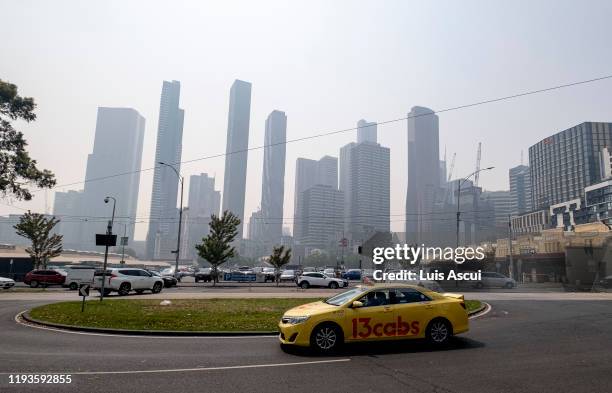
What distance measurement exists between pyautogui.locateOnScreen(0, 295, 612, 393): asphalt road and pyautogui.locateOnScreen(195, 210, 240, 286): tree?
26.8 metres

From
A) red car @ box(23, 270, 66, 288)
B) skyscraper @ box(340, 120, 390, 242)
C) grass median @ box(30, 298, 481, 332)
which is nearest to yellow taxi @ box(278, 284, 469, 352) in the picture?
grass median @ box(30, 298, 481, 332)

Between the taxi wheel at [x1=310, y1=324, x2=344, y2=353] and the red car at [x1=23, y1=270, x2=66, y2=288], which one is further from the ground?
the taxi wheel at [x1=310, y1=324, x2=344, y2=353]

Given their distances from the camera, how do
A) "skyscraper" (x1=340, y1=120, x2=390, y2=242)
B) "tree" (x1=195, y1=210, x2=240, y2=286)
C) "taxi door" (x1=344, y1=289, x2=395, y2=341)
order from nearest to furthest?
"taxi door" (x1=344, y1=289, x2=395, y2=341)
"tree" (x1=195, y1=210, x2=240, y2=286)
"skyscraper" (x1=340, y1=120, x2=390, y2=242)

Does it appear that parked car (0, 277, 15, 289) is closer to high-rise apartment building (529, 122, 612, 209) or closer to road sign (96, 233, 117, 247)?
road sign (96, 233, 117, 247)

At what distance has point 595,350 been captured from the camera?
32.2 ft

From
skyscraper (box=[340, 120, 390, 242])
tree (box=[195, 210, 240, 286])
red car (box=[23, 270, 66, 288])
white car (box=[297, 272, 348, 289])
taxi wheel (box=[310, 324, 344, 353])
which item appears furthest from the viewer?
skyscraper (box=[340, 120, 390, 242])

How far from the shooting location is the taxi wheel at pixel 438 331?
32.4 feet

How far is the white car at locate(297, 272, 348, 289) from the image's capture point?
1423 inches

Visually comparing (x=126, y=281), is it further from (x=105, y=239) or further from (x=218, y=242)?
(x=218, y=242)

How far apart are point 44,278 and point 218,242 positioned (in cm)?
1469

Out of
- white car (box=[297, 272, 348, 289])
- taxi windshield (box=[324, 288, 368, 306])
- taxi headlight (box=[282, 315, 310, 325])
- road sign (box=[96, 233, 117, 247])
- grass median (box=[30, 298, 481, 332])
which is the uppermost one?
road sign (box=[96, 233, 117, 247])

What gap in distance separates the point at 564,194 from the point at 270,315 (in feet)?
705

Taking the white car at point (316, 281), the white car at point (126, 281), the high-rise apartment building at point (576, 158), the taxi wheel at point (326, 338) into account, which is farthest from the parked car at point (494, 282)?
the high-rise apartment building at point (576, 158)

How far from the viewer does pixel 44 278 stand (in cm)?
3466
